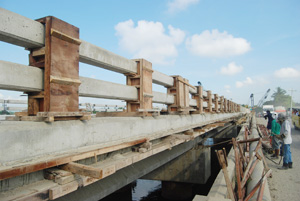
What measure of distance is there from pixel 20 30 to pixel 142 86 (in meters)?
2.96

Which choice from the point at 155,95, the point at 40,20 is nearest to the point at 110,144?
the point at 40,20

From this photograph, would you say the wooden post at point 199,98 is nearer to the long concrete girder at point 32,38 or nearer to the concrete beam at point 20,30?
the long concrete girder at point 32,38

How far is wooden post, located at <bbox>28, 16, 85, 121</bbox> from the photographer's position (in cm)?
303

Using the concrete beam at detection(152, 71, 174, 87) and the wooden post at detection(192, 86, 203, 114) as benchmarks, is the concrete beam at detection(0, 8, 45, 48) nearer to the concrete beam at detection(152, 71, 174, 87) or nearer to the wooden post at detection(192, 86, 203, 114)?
the concrete beam at detection(152, 71, 174, 87)

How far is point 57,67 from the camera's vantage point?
Answer: 122 inches

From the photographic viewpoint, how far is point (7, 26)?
266 cm

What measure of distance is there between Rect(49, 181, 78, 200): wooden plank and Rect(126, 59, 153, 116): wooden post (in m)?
2.73

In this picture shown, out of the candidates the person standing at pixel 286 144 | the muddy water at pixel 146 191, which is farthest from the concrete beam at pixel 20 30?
the muddy water at pixel 146 191

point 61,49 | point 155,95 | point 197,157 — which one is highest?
point 61,49

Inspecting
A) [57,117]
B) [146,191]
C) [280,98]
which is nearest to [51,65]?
[57,117]

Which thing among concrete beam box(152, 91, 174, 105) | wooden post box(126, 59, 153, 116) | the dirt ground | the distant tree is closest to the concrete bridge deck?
wooden post box(126, 59, 153, 116)

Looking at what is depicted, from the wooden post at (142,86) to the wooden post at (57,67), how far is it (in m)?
2.06

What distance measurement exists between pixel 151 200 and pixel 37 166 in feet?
36.9

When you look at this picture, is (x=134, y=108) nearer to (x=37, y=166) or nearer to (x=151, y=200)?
(x=37, y=166)
